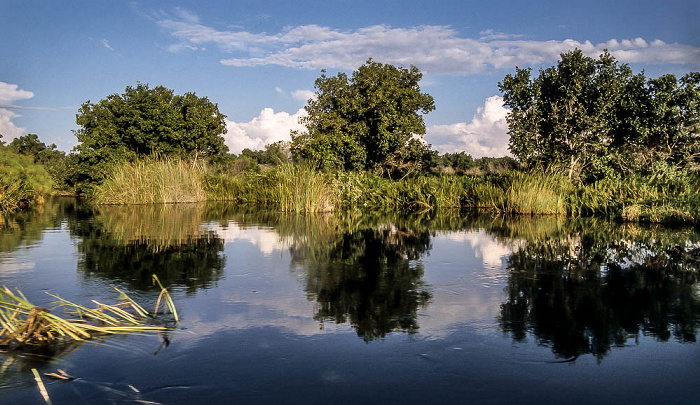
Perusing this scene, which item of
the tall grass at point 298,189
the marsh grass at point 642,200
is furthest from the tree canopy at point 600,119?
the tall grass at point 298,189

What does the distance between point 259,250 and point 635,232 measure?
9.41m

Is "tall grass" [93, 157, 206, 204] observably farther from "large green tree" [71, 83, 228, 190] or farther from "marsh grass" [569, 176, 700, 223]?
"marsh grass" [569, 176, 700, 223]

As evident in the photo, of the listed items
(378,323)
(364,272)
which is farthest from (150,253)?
(378,323)

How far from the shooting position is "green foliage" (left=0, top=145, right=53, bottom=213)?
2041 centimetres

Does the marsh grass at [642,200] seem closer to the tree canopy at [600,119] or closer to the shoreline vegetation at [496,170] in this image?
the shoreline vegetation at [496,170]

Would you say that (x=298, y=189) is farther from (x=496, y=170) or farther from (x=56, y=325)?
(x=56, y=325)

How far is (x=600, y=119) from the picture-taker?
23.1m

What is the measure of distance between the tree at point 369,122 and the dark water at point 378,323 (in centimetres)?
1650

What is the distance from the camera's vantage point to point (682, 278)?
7.23 m

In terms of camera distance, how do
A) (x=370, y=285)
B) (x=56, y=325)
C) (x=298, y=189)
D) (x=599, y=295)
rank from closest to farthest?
1. (x=56, y=325)
2. (x=599, y=295)
3. (x=370, y=285)
4. (x=298, y=189)

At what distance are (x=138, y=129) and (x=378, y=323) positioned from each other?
3575 centimetres

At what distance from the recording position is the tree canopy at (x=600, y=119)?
22.2 metres

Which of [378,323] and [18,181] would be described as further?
[18,181]

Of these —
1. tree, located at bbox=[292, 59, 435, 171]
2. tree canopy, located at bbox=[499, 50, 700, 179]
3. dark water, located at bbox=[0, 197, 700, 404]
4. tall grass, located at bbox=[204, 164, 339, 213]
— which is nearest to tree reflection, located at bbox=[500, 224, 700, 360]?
dark water, located at bbox=[0, 197, 700, 404]
